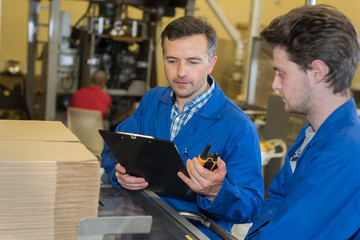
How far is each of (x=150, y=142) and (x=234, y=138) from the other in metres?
0.51

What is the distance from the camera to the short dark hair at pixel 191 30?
1.94 metres

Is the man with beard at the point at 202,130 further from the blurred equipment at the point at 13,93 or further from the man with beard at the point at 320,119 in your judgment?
the blurred equipment at the point at 13,93

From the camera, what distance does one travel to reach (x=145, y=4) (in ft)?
22.9

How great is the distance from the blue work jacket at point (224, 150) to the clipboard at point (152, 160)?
12 centimetres

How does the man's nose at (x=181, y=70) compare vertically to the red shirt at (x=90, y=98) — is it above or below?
above

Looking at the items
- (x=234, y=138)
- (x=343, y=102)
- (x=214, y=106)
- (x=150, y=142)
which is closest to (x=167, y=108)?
(x=214, y=106)

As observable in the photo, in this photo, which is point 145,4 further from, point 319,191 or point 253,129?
point 319,191

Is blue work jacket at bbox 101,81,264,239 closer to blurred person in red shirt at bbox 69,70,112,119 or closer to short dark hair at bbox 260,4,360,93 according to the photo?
short dark hair at bbox 260,4,360,93

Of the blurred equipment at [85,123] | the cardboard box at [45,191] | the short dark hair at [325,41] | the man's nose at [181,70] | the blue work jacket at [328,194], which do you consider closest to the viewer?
the cardboard box at [45,191]

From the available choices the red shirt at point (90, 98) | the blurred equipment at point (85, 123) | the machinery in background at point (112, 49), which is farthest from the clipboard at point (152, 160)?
the machinery in background at point (112, 49)

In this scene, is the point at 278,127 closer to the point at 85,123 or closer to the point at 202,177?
the point at 85,123

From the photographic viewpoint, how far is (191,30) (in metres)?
1.94

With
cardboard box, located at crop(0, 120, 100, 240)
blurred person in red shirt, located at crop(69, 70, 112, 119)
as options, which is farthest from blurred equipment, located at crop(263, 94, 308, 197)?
cardboard box, located at crop(0, 120, 100, 240)

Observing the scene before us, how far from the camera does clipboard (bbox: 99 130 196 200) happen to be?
1.47 m
